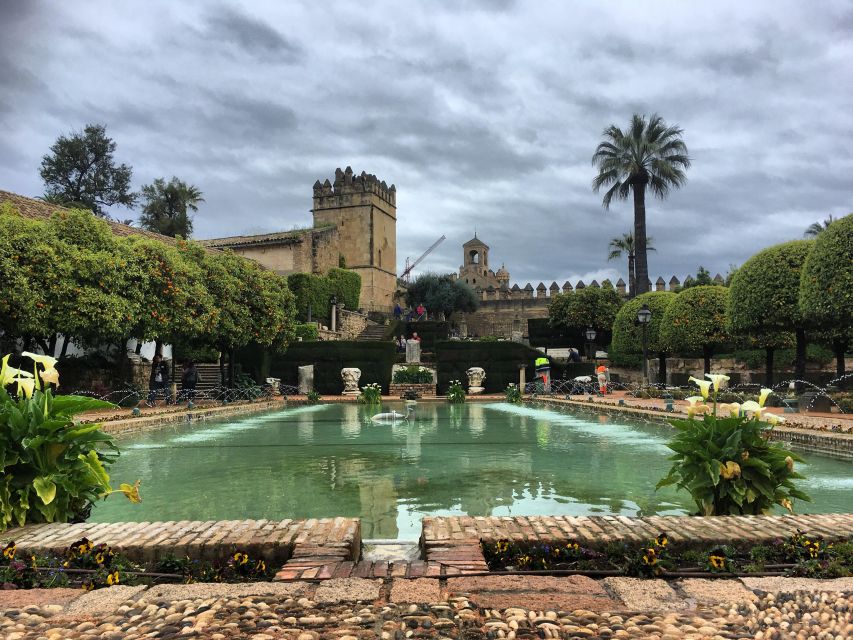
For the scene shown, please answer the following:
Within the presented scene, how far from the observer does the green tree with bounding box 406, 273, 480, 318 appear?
49.5m

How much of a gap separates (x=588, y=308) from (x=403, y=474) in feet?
105

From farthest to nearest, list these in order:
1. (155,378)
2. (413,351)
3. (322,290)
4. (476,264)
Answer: (476,264) < (322,290) < (413,351) < (155,378)

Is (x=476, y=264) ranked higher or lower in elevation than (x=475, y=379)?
higher

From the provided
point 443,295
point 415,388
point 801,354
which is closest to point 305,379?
point 415,388

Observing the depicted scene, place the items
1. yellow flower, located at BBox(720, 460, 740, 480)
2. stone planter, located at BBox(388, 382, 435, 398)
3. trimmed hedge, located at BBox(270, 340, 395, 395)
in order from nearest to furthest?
1. yellow flower, located at BBox(720, 460, 740, 480)
2. stone planter, located at BBox(388, 382, 435, 398)
3. trimmed hedge, located at BBox(270, 340, 395, 395)

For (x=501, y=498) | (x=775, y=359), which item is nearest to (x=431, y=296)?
(x=775, y=359)

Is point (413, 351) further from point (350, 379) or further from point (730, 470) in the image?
point (730, 470)

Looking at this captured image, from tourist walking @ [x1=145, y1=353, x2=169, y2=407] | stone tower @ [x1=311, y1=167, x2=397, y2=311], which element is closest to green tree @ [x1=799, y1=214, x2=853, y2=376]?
tourist walking @ [x1=145, y1=353, x2=169, y2=407]

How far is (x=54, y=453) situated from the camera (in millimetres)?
3898

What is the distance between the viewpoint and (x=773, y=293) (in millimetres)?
16125

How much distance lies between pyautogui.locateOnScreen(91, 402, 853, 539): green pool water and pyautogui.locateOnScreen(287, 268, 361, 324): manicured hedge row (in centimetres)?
2410

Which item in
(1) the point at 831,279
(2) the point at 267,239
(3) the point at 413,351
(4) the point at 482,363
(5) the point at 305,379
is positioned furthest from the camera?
(2) the point at 267,239

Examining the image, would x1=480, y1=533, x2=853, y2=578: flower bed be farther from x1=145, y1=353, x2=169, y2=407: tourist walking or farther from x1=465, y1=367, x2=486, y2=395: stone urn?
x1=465, y1=367, x2=486, y2=395: stone urn

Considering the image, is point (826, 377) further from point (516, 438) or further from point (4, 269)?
point (4, 269)
